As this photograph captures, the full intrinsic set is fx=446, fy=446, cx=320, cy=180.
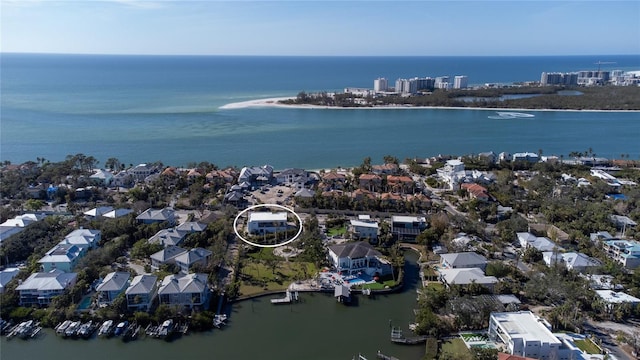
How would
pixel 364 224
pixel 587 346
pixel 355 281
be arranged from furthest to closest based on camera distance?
pixel 364 224 → pixel 355 281 → pixel 587 346

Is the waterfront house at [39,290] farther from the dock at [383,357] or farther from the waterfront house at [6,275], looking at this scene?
the dock at [383,357]

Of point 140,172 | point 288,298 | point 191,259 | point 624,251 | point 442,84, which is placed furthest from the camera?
point 442,84

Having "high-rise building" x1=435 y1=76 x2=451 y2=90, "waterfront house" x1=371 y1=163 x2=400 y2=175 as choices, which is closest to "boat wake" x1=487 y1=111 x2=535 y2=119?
"high-rise building" x1=435 y1=76 x2=451 y2=90

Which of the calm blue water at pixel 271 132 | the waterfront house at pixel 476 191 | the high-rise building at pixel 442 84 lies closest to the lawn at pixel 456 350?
the waterfront house at pixel 476 191

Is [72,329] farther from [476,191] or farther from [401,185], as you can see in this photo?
[476,191]

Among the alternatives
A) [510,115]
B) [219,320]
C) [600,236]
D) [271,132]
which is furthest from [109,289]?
[510,115]

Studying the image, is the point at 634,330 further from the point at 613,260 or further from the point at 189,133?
the point at 189,133

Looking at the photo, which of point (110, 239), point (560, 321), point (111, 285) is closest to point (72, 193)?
point (110, 239)
